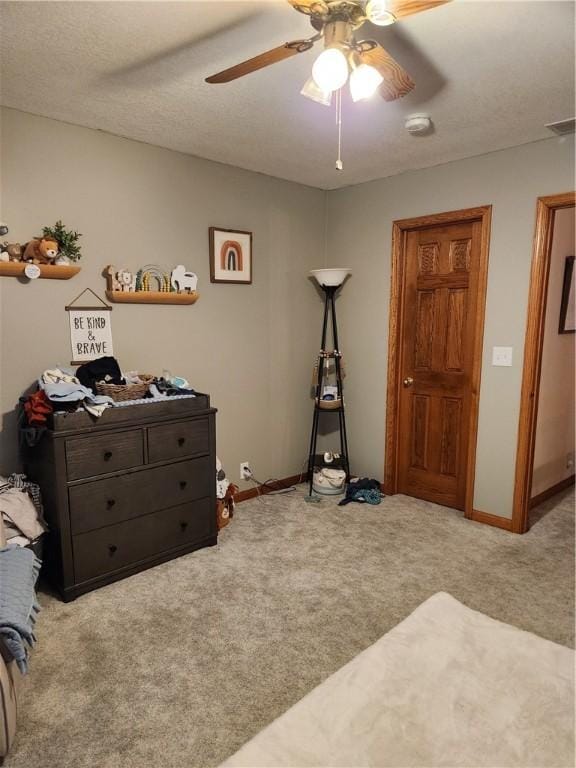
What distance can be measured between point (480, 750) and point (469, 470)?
2681mm

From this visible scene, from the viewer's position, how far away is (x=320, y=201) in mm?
4227

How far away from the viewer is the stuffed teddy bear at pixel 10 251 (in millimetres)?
2582

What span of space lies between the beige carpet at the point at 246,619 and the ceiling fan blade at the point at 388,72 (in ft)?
7.40

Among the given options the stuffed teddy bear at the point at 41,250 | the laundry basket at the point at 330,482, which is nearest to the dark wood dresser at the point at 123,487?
the stuffed teddy bear at the point at 41,250

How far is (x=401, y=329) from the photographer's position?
12.9 feet

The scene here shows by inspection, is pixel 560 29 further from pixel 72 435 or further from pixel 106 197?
pixel 72 435

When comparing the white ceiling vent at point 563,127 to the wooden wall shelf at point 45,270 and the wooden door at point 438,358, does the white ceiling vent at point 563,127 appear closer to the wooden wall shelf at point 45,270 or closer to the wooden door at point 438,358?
the wooden door at point 438,358

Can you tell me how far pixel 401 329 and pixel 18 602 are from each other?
311cm

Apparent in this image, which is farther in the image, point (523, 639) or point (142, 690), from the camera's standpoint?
point (142, 690)

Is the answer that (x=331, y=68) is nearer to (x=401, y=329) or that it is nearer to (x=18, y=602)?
(x=18, y=602)

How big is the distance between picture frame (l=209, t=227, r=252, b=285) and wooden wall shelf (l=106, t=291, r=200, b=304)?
0.93ft

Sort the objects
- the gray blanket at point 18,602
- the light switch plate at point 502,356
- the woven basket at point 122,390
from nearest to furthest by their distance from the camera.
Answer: the gray blanket at point 18,602, the woven basket at point 122,390, the light switch plate at point 502,356

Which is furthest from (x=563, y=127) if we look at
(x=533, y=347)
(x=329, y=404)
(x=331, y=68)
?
(x=329, y=404)

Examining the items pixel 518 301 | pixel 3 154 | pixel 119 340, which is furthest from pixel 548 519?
pixel 3 154
